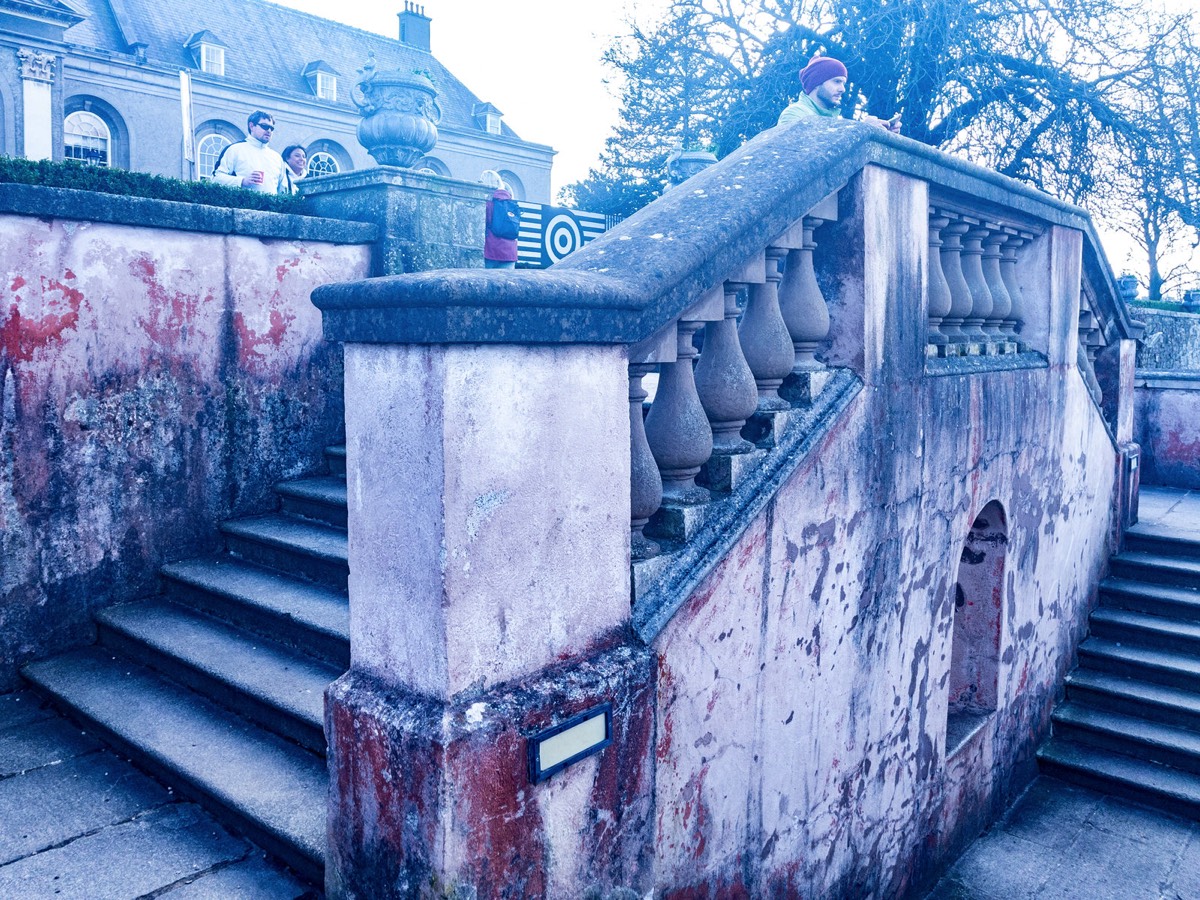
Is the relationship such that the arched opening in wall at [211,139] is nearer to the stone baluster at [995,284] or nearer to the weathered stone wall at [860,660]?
the stone baluster at [995,284]

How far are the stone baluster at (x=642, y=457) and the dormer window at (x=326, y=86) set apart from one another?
38.6 m

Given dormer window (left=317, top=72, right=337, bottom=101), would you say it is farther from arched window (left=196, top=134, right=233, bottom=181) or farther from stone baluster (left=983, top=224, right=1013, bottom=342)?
stone baluster (left=983, top=224, right=1013, bottom=342)

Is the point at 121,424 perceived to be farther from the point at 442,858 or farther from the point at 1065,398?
the point at 1065,398

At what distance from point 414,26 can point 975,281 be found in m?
43.8

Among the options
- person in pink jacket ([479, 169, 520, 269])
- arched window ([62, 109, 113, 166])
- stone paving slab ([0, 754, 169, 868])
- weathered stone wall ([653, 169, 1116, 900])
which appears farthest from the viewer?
arched window ([62, 109, 113, 166])

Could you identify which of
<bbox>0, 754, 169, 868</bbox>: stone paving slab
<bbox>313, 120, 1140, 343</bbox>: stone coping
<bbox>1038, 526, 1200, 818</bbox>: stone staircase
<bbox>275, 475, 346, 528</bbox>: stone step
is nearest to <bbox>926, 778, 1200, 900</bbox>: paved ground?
<bbox>1038, 526, 1200, 818</bbox>: stone staircase

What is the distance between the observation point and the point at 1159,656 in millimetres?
5980

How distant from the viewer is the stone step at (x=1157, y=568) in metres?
6.43

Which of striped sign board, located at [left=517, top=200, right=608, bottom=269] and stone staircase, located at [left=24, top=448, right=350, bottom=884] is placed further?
striped sign board, located at [left=517, top=200, right=608, bottom=269]

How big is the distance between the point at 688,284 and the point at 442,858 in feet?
5.16

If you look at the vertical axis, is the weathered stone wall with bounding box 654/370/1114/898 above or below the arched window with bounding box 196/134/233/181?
below

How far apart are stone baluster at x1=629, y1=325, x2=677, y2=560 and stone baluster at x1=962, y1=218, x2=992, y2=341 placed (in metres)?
2.49

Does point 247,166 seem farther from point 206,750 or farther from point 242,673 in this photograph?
point 206,750

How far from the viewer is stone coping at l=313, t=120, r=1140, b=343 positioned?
2.03 meters
